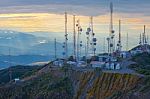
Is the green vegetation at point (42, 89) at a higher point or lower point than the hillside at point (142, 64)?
lower

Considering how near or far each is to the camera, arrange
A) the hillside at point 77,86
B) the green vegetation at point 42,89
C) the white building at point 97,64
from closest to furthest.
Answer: the hillside at point 77,86 → the green vegetation at point 42,89 → the white building at point 97,64

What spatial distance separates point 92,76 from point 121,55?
87.9ft

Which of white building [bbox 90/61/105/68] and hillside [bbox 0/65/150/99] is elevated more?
white building [bbox 90/61/105/68]

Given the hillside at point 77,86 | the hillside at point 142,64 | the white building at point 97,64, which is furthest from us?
the white building at point 97,64

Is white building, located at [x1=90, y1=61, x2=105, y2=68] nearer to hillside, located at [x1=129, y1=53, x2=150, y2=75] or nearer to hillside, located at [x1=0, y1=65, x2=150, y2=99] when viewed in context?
hillside, located at [x1=0, y1=65, x2=150, y2=99]

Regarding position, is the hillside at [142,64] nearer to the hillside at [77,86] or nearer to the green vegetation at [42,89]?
the hillside at [77,86]

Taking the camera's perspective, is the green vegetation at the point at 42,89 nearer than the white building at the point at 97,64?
Yes

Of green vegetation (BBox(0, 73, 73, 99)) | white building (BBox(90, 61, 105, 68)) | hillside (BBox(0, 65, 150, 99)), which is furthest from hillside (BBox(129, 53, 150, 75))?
green vegetation (BBox(0, 73, 73, 99))

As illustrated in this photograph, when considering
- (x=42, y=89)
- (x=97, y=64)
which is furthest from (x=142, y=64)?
(x=42, y=89)

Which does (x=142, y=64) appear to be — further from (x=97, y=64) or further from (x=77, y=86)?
(x=77, y=86)

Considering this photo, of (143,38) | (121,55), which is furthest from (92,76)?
(143,38)

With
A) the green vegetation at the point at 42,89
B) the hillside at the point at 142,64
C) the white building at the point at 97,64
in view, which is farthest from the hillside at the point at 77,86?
the white building at the point at 97,64

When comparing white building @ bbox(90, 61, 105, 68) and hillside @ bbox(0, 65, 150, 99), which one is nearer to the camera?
hillside @ bbox(0, 65, 150, 99)

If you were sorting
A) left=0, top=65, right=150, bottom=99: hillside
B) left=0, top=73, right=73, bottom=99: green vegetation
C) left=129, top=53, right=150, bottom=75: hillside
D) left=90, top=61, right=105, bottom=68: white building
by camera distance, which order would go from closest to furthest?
left=0, top=65, right=150, bottom=99: hillside → left=129, top=53, right=150, bottom=75: hillside → left=0, top=73, right=73, bottom=99: green vegetation → left=90, top=61, right=105, bottom=68: white building
